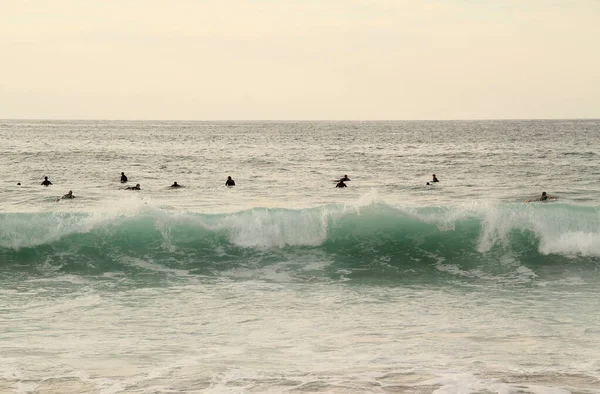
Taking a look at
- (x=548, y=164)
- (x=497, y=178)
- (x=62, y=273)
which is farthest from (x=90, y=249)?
(x=548, y=164)

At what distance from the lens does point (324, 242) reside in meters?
20.9

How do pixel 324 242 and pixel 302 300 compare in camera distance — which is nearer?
pixel 302 300

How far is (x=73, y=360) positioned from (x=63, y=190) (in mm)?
30352

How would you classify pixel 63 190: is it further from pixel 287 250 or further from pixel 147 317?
pixel 147 317

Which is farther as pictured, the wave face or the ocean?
the wave face

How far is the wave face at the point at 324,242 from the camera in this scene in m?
18.8

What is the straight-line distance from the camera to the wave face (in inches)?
740

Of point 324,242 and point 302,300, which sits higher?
point 324,242

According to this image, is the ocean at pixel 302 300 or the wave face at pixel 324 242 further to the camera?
the wave face at pixel 324 242

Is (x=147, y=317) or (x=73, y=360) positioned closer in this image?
(x=73, y=360)

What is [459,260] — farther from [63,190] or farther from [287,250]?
[63,190]

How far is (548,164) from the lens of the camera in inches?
2352

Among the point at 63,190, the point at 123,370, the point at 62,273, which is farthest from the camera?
the point at 63,190

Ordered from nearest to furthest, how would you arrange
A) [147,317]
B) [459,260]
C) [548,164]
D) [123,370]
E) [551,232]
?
[123,370]
[147,317]
[459,260]
[551,232]
[548,164]
